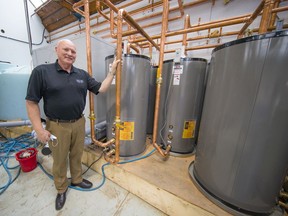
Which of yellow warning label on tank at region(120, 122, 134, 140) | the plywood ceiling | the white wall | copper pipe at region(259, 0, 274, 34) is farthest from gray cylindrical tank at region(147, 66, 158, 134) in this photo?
the white wall

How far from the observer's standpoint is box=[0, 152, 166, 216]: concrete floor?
38.4 inches

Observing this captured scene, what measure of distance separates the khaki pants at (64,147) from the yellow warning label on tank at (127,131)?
372mm

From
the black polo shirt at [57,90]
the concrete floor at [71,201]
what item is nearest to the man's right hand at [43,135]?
the black polo shirt at [57,90]

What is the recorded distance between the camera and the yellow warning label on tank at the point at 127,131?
4.03 feet

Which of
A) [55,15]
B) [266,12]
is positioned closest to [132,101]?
[266,12]

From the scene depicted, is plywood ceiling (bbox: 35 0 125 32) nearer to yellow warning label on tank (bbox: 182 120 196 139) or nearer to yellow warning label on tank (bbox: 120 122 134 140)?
yellow warning label on tank (bbox: 120 122 134 140)

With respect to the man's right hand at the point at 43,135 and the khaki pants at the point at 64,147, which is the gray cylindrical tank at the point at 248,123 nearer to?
the khaki pants at the point at 64,147

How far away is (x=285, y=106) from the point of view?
62cm

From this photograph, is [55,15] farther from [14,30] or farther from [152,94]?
[152,94]

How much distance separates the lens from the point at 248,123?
2.27 feet

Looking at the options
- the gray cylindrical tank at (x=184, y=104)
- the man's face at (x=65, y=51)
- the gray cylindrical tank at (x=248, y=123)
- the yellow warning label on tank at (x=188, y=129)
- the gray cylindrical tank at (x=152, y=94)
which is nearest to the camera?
the gray cylindrical tank at (x=248, y=123)

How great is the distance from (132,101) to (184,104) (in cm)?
56

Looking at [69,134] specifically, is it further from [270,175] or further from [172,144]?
[270,175]

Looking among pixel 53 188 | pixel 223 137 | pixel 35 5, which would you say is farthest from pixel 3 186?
pixel 35 5
